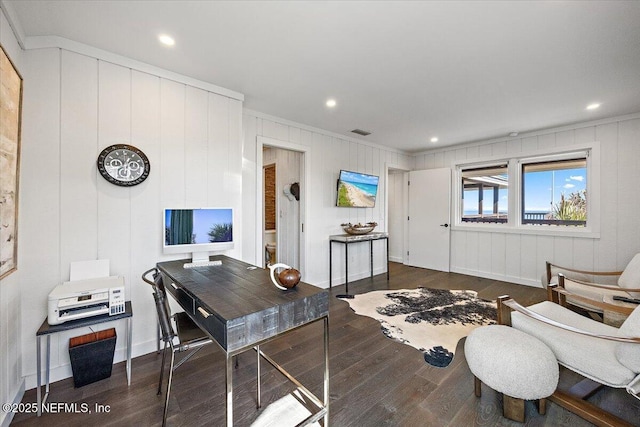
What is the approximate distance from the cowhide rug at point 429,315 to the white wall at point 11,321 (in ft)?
9.51

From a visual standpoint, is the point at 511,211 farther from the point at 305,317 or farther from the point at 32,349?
the point at 32,349

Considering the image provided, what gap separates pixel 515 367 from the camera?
152 cm

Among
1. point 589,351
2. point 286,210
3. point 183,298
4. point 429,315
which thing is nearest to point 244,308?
point 183,298

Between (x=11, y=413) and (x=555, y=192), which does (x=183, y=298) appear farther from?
(x=555, y=192)

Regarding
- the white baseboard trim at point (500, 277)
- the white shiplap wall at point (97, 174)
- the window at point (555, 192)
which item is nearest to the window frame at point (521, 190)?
the window at point (555, 192)

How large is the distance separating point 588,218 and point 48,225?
6.51 meters

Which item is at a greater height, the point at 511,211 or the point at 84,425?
the point at 511,211

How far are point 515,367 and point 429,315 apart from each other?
1.72m

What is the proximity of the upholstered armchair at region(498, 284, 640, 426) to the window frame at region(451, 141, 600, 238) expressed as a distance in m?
2.96

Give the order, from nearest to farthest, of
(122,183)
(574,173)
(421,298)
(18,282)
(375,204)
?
1. (18,282)
2. (122,183)
3. (421,298)
4. (574,173)
5. (375,204)

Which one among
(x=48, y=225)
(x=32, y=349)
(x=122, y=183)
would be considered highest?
(x=122, y=183)

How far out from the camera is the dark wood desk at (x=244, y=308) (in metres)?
1.15

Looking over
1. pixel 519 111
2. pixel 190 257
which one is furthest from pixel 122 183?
pixel 519 111

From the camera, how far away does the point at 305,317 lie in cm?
142
